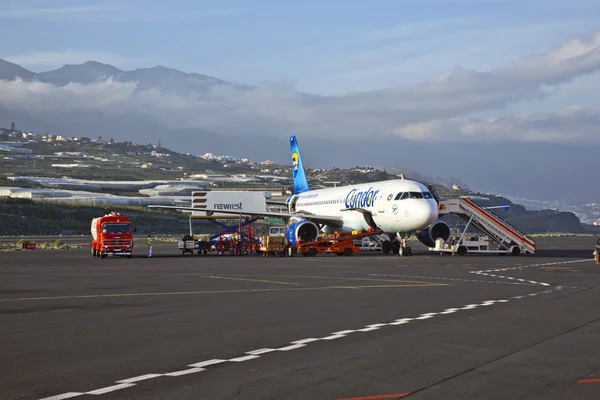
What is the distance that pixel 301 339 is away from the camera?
51.7 ft

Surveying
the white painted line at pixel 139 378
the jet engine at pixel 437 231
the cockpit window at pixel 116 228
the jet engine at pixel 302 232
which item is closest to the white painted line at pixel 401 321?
the white painted line at pixel 139 378

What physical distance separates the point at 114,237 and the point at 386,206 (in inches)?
753

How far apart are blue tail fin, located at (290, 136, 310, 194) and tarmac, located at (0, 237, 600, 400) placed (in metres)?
44.2

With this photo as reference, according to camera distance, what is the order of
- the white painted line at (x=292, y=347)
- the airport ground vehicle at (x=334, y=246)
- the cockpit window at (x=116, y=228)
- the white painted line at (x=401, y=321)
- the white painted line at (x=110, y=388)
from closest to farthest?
the white painted line at (x=110, y=388) < the white painted line at (x=292, y=347) < the white painted line at (x=401, y=321) < the airport ground vehicle at (x=334, y=246) < the cockpit window at (x=116, y=228)

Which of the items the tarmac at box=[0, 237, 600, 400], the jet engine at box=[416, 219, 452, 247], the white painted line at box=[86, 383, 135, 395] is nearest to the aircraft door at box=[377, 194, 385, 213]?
the jet engine at box=[416, 219, 452, 247]

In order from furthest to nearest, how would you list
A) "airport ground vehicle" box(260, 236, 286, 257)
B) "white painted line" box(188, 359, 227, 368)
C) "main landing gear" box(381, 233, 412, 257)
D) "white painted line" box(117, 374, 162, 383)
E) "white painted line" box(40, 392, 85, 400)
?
"airport ground vehicle" box(260, 236, 286, 257) → "main landing gear" box(381, 233, 412, 257) → "white painted line" box(188, 359, 227, 368) → "white painted line" box(117, 374, 162, 383) → "white painted line" box(40, 392, 85, 400)

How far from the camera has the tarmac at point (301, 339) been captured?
11.1 m

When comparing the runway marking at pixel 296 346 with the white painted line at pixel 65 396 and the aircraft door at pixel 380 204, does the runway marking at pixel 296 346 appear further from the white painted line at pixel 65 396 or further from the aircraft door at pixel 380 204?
the aircraft door at pixel 380 204

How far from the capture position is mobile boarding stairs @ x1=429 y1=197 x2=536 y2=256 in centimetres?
5519

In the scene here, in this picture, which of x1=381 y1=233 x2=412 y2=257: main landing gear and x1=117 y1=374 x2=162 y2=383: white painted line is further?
x1=381 y1=233 x2=412 y2=257: main landing gear

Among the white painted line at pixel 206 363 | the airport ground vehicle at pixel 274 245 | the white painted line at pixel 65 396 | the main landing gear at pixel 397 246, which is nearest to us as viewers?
the white painted line at pixel 65 396

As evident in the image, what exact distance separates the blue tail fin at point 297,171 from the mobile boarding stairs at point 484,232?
21670 mm

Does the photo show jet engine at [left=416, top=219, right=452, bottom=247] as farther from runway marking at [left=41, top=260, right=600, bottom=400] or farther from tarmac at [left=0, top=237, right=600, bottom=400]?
runway marking at [left=41, top=260, right=600, bottom=400]

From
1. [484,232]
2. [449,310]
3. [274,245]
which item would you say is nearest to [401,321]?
[449,310]
